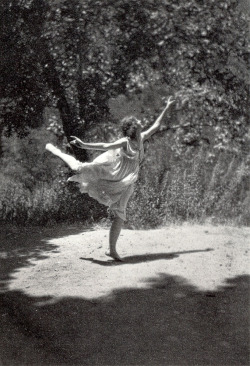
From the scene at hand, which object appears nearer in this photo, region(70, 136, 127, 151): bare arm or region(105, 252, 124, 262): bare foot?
region(70, 136, 127, 151): bare arm

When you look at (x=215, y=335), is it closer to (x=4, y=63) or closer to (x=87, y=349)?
(x=87, y=349)

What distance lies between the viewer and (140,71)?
9062 millimetres

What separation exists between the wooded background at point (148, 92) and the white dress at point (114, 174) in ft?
6.67

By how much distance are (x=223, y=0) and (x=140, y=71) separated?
1661 mm

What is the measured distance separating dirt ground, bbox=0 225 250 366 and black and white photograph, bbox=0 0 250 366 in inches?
1.5

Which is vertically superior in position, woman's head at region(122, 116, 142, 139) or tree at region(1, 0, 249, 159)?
tree at region(1, 0, 249, 159)

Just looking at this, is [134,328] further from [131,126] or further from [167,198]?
[167,198]

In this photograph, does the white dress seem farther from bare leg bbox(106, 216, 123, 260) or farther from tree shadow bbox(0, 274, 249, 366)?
tree shadow bbox(0, 274, 249, 366)

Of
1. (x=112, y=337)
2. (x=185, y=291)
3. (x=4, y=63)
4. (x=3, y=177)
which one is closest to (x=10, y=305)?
(x=112, y=337)

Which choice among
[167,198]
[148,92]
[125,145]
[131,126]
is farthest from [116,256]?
[148,92]

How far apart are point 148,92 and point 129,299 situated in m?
5.10

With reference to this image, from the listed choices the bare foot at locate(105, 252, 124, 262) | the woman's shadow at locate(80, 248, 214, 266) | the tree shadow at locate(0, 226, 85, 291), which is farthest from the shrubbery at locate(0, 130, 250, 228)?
the bare foot at locate(105, 252, 124, 262)

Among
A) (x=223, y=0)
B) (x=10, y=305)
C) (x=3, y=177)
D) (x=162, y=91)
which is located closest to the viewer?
(x=10, y=305)

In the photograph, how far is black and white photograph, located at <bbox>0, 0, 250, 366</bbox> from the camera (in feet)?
19.8
